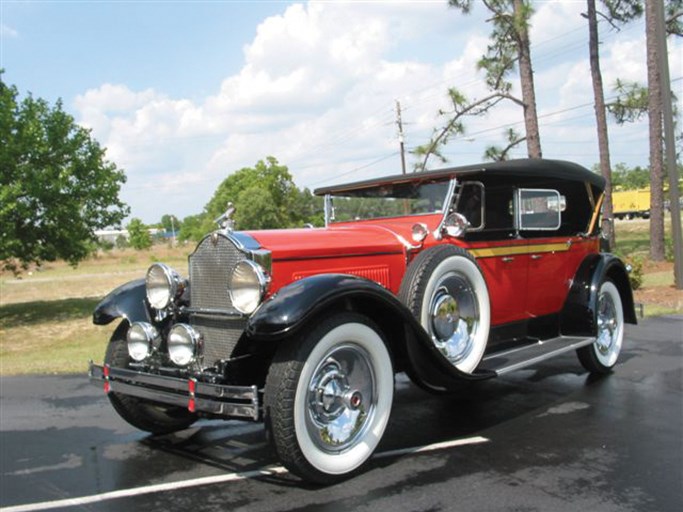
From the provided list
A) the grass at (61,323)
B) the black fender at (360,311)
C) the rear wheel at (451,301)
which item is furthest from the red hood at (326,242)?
the grass at (61,323)

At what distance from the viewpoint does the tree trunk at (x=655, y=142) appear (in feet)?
51.7

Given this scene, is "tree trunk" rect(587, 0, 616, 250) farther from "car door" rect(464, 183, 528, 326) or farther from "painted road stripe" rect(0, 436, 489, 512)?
"painted road stripe" rect(0, 436, 489, 512)

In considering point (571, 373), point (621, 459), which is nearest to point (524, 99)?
point (571, 373)

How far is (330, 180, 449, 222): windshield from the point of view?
5.14 m

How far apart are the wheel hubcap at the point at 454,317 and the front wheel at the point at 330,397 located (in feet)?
2.49

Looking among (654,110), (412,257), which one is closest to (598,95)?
(654,110)

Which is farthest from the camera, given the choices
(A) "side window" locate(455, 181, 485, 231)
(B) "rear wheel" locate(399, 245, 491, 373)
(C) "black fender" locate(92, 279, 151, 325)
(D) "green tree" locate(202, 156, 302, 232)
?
(D) "green tree" locate(202, 156, 302, 232)

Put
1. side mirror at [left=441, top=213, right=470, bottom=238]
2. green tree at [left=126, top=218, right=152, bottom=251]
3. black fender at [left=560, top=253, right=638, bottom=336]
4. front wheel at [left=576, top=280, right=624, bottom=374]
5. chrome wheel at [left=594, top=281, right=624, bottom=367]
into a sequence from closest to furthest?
side mirror at [left=441, top=213, right=470, bottom=238] → black fender at [left=560, top=253, right=638, bottom=336] → front wheel at [left=576, top=280, right=624, bottom=374] → chrome wheel at [left=594, top=281, right=624, bottom=367] → green tree at [left=126, top=218, right=152, bottom=251]

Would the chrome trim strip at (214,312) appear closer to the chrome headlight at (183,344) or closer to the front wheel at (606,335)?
the chrome headlight at (183,344)

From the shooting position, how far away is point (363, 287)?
3619mm

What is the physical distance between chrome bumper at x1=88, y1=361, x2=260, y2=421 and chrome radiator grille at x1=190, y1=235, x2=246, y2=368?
0.37m

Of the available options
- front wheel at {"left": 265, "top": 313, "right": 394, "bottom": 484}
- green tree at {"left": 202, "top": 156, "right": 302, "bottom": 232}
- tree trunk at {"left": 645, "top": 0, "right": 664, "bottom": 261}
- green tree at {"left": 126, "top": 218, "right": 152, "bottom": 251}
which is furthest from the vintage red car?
green tree at {"left": 126, "top": 218, "right": 152, "bottom": 251}

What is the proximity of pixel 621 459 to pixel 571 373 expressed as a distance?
2.53m

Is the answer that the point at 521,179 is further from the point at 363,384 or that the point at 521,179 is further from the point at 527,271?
the point at 363,384
